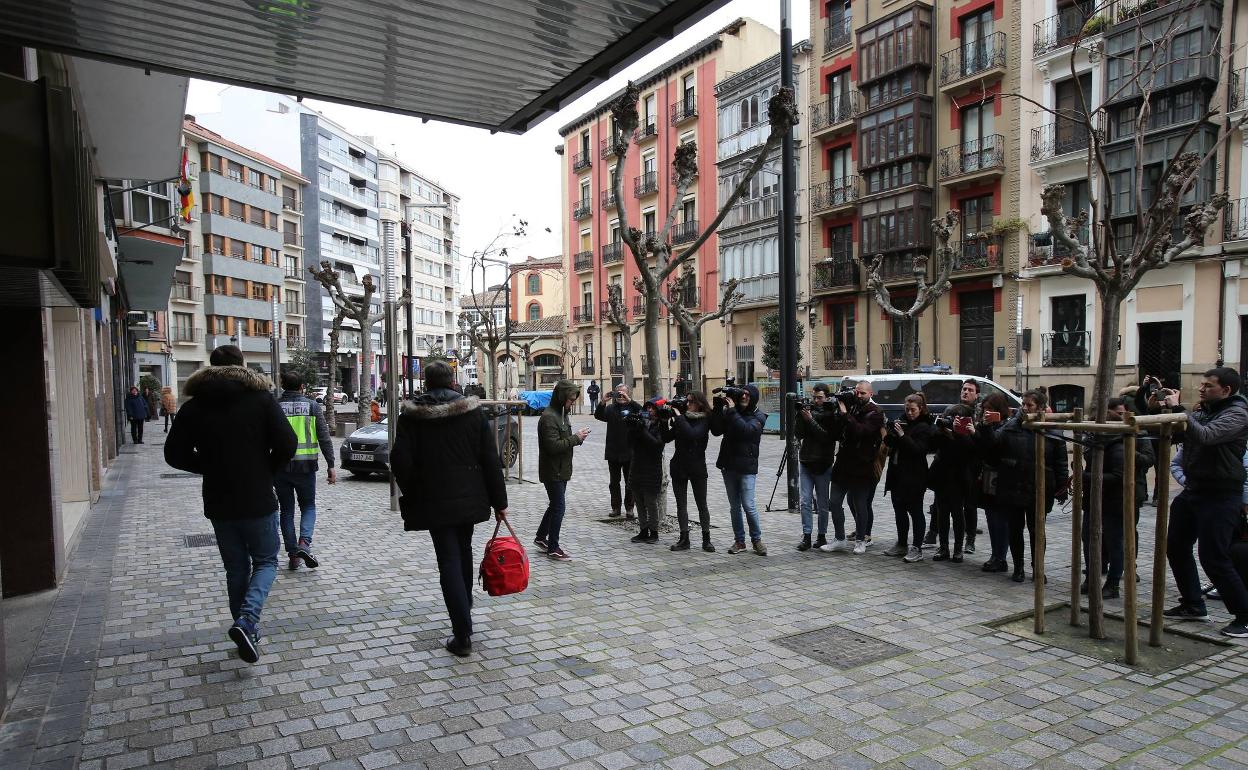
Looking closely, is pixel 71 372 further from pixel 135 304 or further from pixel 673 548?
pixel 135 304

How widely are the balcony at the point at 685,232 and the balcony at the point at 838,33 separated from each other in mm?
10845

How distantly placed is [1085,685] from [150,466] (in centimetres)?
1834

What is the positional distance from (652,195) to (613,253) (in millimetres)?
4689

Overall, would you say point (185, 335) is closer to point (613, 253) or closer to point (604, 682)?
point (613, 253)

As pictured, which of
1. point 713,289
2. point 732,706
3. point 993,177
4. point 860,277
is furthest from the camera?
point 713,289

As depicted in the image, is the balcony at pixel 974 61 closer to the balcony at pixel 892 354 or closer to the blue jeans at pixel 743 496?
the balcony at pixel 892 354

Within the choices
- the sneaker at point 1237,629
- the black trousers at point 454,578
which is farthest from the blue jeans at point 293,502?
the sneaker at point 1237,629

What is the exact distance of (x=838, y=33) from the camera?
108ft

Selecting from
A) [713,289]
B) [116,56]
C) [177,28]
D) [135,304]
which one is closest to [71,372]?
[116,56]

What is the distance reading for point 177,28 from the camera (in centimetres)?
451

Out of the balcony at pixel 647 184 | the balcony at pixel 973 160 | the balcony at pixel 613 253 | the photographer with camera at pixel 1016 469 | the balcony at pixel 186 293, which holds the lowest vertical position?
the photographer with camera at pixel 1016 469

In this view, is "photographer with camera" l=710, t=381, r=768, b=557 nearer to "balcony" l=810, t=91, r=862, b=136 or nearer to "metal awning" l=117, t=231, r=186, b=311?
"metal awning" l=117, t=231, r=186, b=311

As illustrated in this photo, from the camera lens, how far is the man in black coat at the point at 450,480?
5184mm

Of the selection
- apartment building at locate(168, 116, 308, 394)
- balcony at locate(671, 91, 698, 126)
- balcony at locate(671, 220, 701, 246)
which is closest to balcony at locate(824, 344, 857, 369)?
balcony at locate(671, 220, 701, 246)
